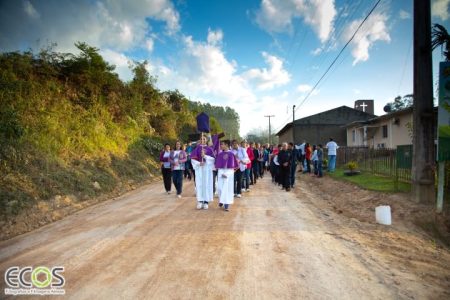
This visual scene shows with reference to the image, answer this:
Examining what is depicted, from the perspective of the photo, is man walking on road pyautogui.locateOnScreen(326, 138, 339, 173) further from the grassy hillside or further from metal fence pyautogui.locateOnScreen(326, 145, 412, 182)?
the grassy hillside

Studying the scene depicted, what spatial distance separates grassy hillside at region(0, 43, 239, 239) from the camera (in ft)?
31.5

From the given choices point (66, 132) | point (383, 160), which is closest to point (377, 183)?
point (383, 160)

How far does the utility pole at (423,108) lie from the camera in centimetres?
870

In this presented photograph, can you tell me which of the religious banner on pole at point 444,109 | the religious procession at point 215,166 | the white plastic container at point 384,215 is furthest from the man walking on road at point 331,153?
the white plastic container at point 384,215

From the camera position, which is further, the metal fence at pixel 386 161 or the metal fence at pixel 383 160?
the metal fence at pixel 383 160

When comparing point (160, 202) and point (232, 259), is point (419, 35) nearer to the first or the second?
point (232, 259)

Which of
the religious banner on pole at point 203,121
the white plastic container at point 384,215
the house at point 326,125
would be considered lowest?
the white plastic container at point 384,215

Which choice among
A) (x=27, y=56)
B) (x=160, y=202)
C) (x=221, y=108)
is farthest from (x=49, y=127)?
(x=221, y=108)

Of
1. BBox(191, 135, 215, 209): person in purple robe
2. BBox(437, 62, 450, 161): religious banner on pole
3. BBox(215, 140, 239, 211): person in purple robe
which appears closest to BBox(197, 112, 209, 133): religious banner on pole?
BBox(191, 135, 215, 209): person in purple robe

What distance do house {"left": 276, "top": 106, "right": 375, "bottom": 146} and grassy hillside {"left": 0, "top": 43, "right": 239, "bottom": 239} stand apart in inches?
928

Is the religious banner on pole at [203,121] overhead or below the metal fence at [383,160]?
overhead

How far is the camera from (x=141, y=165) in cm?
1938

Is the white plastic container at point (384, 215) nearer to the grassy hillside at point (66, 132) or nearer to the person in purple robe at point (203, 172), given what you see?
the person in purple robe at point (203, 172)

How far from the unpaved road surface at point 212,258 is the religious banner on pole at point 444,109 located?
3482mm
